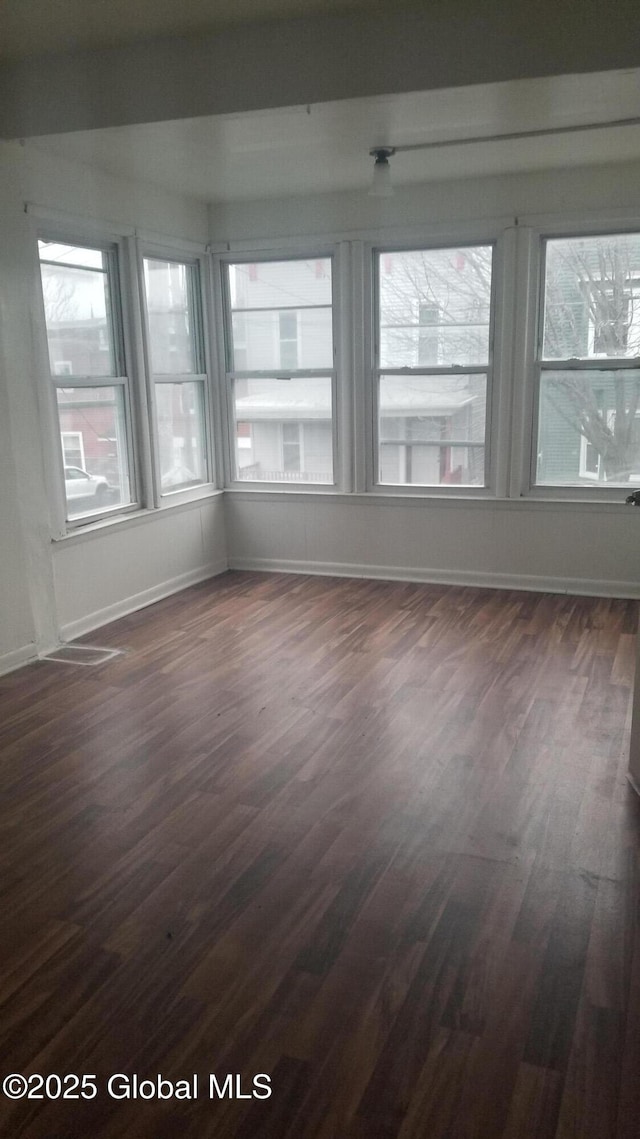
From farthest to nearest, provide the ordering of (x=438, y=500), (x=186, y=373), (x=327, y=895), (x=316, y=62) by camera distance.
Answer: (x=186, y=373)
(x=438, y=500)
(x=316, y=62)
(x=327, y=895)

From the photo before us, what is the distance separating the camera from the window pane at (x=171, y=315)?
5484 mm

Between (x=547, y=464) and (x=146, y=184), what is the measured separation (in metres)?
3.08

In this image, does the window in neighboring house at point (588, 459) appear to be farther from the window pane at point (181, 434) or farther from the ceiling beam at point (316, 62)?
the ceiling beam at point (316, 62)

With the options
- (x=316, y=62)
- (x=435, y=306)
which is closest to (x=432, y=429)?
(x=435, y=306)

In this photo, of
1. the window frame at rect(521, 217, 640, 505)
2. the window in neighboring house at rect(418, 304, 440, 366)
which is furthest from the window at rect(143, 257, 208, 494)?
the window frame at rect(521, 217, 640, 505)

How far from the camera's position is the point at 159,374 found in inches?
219

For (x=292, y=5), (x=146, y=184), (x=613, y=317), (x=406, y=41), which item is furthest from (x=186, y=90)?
(x=613, y=317)

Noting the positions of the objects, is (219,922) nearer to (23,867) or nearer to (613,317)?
(23,867)

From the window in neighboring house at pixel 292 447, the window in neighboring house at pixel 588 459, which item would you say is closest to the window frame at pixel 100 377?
the window in neighboring house at pixel 292 447

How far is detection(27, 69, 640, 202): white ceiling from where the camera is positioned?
3.40 meters

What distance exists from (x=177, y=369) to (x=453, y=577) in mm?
2377

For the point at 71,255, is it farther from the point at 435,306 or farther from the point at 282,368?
the point at 435,306

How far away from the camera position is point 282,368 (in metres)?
6.08

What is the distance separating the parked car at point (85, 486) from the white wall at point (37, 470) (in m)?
0.21
